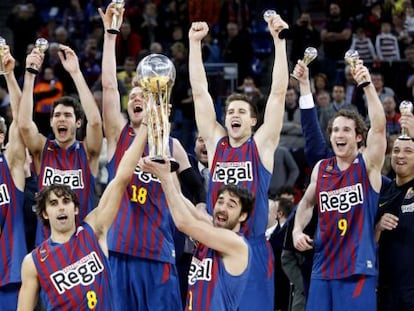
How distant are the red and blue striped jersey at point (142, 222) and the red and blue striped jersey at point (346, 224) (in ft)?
4.17

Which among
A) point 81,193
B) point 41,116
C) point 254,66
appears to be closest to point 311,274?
point 81,193

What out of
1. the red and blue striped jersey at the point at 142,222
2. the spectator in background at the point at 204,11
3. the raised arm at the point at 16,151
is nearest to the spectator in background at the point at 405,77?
the spectator in background at the point at 204,11

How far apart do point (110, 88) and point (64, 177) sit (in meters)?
0.82

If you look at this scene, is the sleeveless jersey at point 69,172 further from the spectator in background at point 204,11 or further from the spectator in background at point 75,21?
the spectator in background at point 75,21

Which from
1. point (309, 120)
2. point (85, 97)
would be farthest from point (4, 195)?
point (309, 120)

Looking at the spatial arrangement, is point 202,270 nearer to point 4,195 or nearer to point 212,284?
point 212,284

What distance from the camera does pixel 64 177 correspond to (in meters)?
9.47

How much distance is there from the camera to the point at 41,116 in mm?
15695

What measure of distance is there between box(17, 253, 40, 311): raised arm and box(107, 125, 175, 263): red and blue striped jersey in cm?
117

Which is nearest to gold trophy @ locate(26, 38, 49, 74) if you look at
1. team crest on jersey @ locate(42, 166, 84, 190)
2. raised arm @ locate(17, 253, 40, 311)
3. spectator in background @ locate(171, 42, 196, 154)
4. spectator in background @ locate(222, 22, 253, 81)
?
team crest on jersey @ locate(42, 166, 84, 190)

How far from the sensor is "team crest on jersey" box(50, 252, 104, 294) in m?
8.18

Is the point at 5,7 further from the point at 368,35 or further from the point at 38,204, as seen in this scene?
the point at 38,204

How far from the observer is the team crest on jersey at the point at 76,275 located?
8180 mm

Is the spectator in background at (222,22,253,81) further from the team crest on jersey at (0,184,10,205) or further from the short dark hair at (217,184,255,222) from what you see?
the short dark hair at (217,184,255,222)
